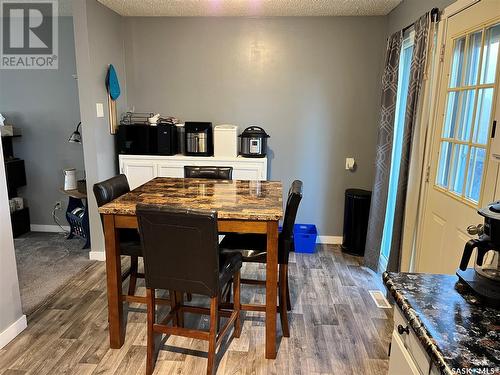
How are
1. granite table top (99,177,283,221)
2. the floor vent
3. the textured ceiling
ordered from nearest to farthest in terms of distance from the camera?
granite table top (99,177,283,221)
the floor vent
the textured ceiling

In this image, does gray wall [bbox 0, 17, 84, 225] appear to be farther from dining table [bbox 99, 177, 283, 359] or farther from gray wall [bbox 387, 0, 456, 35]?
gray wall [bbox 387, 0, 456, 35]

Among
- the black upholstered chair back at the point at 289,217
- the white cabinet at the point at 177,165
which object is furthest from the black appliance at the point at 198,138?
the black upholstered chair back at the point at 289,217

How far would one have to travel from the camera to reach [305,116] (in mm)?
3941

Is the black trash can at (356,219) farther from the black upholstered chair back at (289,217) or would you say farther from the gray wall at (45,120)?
the gray wall at (45,120)

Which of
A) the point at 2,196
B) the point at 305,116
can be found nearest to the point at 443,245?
the point at 305,116

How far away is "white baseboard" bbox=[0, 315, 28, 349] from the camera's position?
2.27 m

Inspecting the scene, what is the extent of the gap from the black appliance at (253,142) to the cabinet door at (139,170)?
97 cm

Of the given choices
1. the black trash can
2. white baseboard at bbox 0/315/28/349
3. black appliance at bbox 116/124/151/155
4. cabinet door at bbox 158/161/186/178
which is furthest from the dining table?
the black trash can

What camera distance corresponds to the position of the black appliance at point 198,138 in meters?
3.70

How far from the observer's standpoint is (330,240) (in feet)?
13.8

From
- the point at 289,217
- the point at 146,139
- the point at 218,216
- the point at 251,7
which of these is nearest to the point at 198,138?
the point at 146,139

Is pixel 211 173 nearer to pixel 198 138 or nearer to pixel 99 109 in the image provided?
pixel 198 138

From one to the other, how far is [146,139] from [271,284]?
7.50ft

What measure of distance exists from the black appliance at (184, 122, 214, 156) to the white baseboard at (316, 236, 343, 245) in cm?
165
